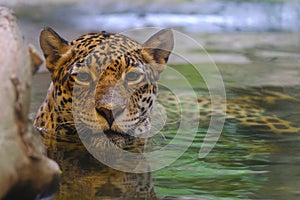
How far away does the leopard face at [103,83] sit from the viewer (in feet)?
17.8

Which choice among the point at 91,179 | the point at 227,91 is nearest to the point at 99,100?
the point at 91,179

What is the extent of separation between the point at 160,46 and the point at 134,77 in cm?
55

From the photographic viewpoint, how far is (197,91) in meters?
8.64

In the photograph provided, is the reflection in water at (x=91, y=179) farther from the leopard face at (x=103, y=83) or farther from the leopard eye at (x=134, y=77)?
the leopard eye at (x=134, y=77)

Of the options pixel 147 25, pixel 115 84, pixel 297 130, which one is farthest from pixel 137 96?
pixel 147 25

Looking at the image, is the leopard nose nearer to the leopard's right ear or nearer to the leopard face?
the leopard face

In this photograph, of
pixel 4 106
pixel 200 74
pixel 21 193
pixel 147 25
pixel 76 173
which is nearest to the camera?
pixel 4 106

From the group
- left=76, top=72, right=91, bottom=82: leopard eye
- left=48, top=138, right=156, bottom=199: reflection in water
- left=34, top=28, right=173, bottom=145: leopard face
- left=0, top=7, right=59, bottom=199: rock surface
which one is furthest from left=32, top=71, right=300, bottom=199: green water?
left=0, top=7, right=59, bottom=199: rock surface

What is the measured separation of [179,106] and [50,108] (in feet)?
6.35

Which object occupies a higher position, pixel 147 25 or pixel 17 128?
pixel 17 128

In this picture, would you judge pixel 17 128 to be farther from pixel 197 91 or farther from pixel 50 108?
pixel 197 91

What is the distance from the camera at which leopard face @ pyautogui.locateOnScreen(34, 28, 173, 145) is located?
5.43 meters

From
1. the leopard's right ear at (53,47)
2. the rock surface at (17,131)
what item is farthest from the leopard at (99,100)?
the rock surface at (17,131)

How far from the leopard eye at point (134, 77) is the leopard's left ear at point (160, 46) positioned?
13.8 inches
